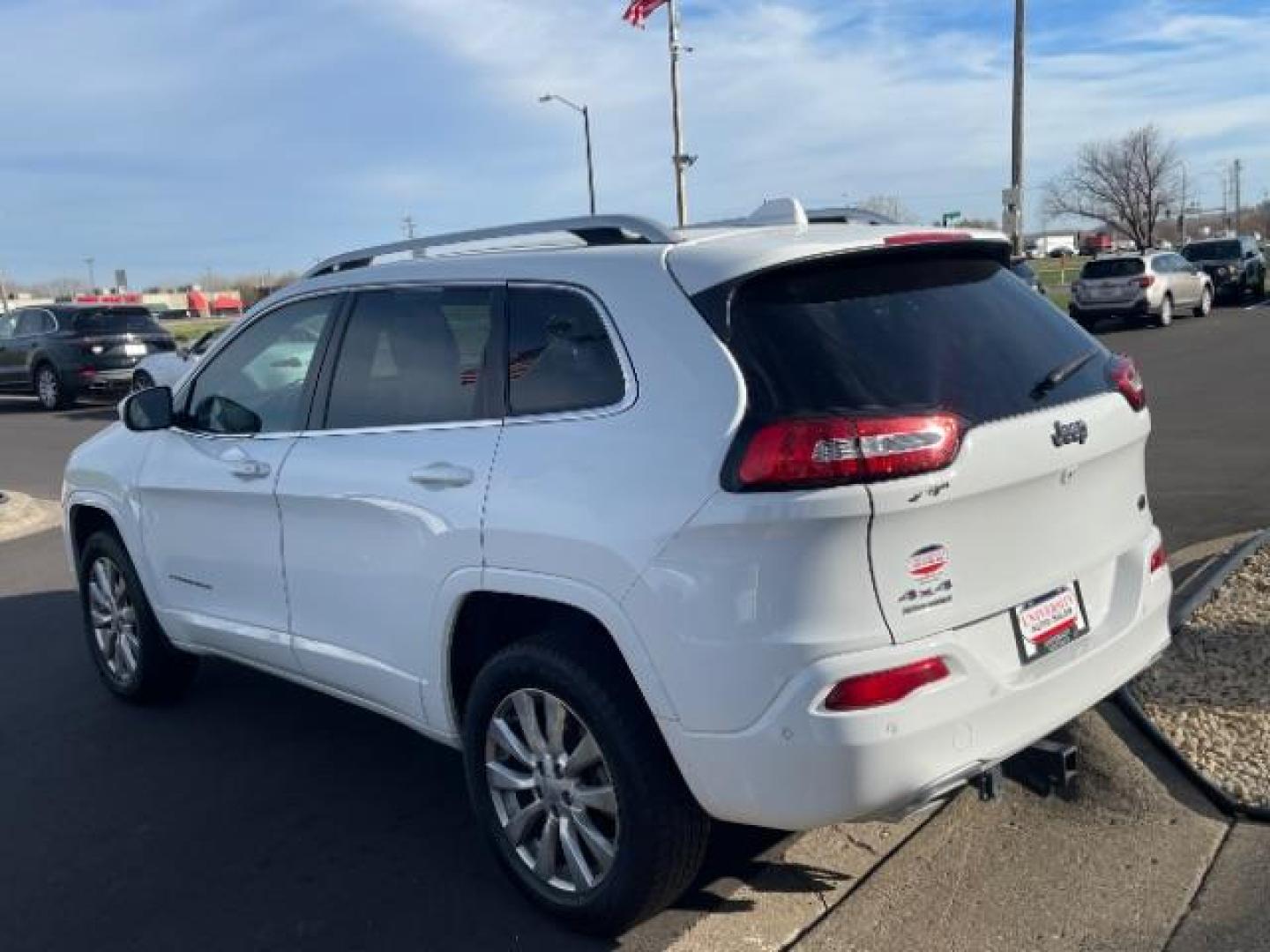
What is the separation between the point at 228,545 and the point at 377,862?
1.35 metres

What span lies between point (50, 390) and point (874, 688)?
69.2 ft

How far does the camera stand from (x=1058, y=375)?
3.26 meters

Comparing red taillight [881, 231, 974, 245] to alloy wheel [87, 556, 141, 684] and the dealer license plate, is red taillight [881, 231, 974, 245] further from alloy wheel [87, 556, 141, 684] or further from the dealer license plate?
alloy wheel [87, 556, 141, 684]

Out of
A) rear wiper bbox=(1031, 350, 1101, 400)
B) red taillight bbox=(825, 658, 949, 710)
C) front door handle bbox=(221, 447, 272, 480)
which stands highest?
rear wiper bbox=(1031, 350, 1101, 400)

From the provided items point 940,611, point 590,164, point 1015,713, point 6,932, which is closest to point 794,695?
point 940,611

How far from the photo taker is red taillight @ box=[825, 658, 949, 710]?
8.80ft

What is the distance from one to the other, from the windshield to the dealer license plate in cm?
3301

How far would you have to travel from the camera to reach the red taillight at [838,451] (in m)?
2.69

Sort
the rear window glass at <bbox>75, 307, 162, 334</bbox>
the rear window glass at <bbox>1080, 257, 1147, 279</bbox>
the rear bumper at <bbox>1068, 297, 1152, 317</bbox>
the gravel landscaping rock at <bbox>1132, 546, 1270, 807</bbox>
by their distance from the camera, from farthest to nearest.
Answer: the rear window glass at <bbox>1080, 257, 1147, 279</bbox> < the rear bumper at <bbox>1068, 297, 1152, 317</bbox> < the rear window glass at <bbox>75, 307, 162, 334</bbox> < the gravel landscaping rock at <bbox>1132, 546, 1270, 807</bbox>

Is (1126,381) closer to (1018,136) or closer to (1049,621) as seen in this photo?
(1049,621)

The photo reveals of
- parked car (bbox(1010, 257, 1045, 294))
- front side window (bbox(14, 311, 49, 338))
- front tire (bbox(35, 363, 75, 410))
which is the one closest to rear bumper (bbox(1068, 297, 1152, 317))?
parked car (bbox(1010, 257, 1045, 294))

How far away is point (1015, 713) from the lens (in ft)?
9.68

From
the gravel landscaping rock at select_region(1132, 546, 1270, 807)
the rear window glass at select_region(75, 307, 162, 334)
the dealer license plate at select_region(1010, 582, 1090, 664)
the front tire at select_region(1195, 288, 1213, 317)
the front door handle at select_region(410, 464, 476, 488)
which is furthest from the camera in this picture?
the front tire at select_region(1195, 288, 1213, 317)

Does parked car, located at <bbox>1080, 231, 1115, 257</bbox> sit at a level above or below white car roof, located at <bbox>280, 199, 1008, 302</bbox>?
below
